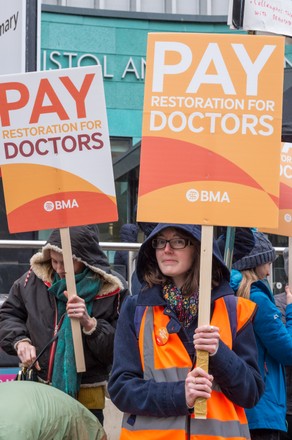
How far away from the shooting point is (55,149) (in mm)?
4789

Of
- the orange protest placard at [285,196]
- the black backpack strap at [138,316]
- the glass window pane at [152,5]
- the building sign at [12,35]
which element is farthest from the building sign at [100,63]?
the black backpack strap at [138,316]

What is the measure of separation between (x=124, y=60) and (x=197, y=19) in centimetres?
199

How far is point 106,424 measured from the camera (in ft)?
20.8

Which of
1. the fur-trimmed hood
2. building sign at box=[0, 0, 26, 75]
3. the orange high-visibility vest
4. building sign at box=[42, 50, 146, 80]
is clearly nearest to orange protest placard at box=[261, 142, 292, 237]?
the fur-trimmed hood

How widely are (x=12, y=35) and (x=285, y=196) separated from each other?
9.61ft

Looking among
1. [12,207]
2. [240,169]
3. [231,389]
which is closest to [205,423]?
[231,389]

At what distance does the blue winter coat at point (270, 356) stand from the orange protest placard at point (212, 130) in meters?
0.93

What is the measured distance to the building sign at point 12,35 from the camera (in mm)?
6980

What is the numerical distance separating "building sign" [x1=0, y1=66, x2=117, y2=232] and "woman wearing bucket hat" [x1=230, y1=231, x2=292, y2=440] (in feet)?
2.77

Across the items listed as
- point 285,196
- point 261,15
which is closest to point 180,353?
point 285,196

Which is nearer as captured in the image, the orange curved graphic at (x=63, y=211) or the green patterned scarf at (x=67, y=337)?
the green patterned scarf at (x=67, y=337)

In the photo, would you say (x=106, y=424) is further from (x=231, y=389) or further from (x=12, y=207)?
(x=231, y=389)

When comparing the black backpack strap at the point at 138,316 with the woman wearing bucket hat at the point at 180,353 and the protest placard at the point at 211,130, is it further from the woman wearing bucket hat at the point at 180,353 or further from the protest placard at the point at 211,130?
the protest placard at the point at 211,130

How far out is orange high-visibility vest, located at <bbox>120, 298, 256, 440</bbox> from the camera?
3.61m
